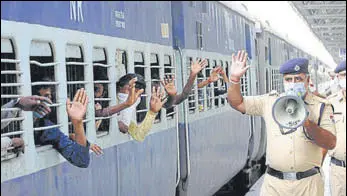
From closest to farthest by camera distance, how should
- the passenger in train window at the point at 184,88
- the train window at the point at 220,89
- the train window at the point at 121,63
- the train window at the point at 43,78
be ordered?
the train window at the point at 43,78, the train window at the point at 121,63, the passenger in train window at the point at 184,88, the train window at the point at 220,89

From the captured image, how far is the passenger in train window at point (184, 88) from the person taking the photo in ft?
19.1

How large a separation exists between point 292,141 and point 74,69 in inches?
74.8

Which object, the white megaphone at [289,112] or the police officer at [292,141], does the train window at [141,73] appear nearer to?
the police officer at [292,141]

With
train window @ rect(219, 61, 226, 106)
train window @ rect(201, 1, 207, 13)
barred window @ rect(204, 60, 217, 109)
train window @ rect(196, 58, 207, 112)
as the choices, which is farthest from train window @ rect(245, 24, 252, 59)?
train window @ rect(196, 58, 207, 112)

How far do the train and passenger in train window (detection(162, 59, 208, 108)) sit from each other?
0.07 metres

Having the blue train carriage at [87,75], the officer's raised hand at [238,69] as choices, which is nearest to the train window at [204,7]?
the blue train carriage at [87,75]

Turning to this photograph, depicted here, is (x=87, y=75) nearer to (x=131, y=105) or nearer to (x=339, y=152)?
(x=131, y=105)

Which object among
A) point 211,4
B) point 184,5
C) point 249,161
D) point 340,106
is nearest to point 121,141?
point 184,5

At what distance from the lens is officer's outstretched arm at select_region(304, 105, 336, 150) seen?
15.4 feet

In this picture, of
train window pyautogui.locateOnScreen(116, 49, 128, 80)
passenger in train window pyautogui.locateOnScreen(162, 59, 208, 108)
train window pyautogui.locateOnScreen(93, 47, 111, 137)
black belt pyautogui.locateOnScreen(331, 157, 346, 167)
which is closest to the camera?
train window pyautogui.locateOnScreen(93, 47, 111, 137)

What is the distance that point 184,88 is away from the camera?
6438mm

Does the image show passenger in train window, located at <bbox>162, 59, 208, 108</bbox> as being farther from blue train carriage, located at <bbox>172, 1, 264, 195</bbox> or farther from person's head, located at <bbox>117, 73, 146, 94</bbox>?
person's head, located at <bbox>117, 73, 146, 94</bbox>

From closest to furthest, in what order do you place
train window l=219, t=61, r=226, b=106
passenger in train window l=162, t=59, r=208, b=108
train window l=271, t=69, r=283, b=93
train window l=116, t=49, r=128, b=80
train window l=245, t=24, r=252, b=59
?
train window l=116, t=49, r=128, b=80 < passenger in train window l=162, t=59, r=208, b=108 < train window l=219, t=61, r=226, b=106 < train window l=245, t=24, r=252, b=59 < train window l=271, t=69, r=283, b=93

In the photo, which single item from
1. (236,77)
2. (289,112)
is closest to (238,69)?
(236,77)
